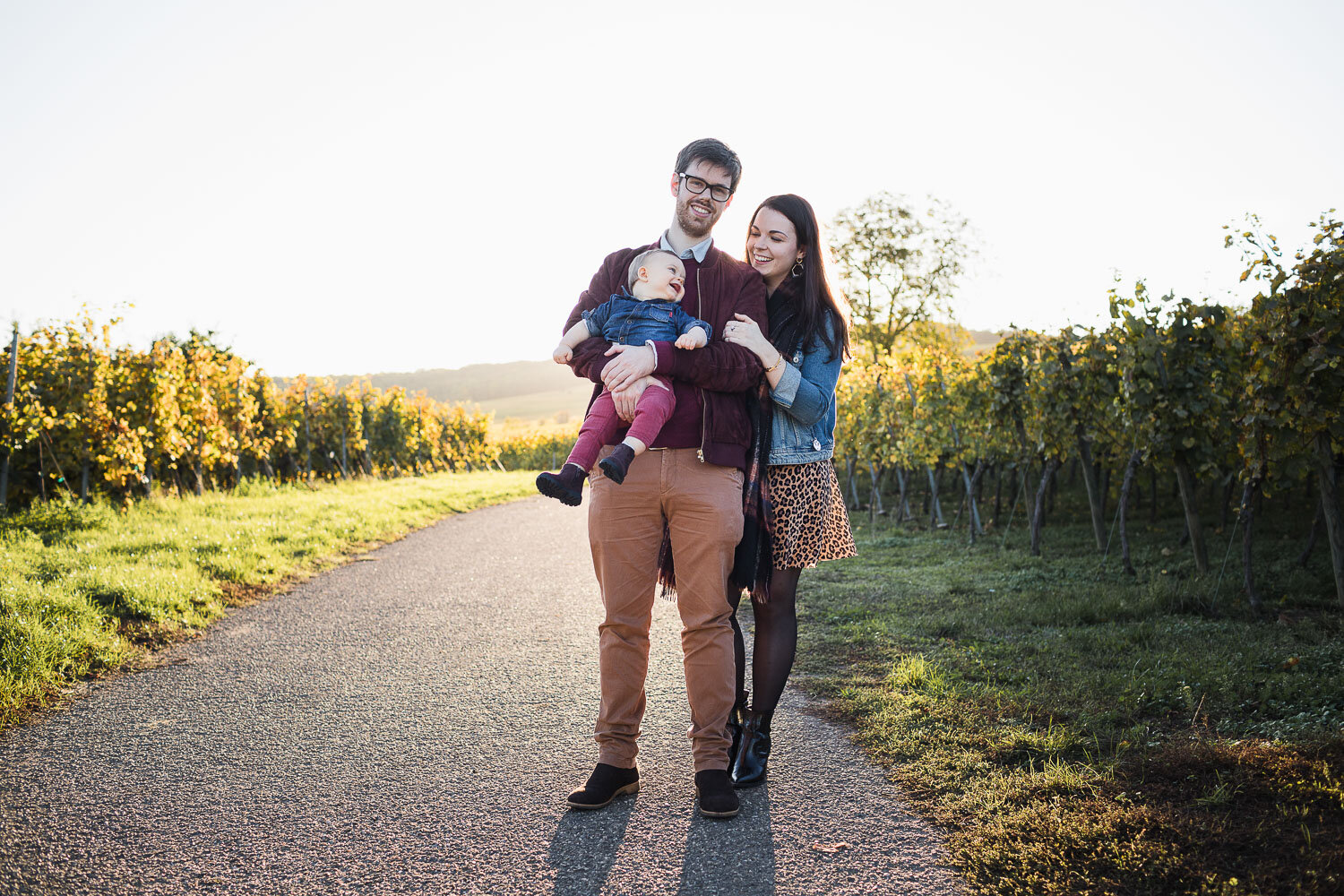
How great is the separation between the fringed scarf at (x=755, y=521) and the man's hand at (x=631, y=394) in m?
0.47

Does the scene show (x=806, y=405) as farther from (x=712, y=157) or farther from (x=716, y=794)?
(x=716, y=794)

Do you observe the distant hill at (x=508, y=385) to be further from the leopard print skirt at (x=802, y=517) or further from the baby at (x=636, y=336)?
the baby at (x=636, y=336)

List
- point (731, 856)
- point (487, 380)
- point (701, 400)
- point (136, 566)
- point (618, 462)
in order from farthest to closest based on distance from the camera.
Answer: point (487, 380) < point (136, 566) < point (701, 400) < point (618, 462) < point (731, 856)

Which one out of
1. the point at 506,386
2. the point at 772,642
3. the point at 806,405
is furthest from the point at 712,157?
the point at 506,386

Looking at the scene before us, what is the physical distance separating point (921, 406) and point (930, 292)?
2060 centimetres

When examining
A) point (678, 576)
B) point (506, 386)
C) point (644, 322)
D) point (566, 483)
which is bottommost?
point (678, 576)

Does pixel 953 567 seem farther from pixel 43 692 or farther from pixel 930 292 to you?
pixel 930 292

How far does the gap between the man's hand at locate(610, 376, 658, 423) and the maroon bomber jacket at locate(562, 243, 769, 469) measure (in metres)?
0.06

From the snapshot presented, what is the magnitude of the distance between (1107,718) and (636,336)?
246 cm

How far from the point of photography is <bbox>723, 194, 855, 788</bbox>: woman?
2973 mm

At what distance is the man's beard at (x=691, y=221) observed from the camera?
2867 mm

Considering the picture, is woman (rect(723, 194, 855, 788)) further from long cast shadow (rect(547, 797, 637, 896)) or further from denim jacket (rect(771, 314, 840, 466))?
long cast shadow (rect(547, 797, 637, 896))

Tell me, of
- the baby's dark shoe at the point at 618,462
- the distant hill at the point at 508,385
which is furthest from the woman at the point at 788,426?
the distant hill at the point at 508,385

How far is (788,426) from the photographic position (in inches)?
122
